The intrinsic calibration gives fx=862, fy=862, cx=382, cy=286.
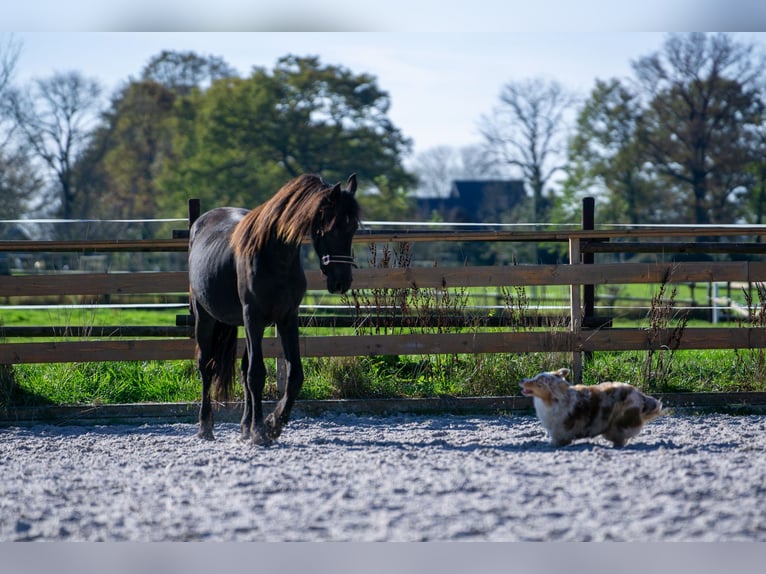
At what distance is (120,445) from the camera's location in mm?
5652

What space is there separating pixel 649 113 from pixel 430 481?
118 ft

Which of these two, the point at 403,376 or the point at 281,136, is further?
the point at 281,136

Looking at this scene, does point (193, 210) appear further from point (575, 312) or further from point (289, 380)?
point (575, 312)

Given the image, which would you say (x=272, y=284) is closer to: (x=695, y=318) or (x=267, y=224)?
(x=267, y=224)

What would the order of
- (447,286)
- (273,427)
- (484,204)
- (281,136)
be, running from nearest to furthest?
(273,427) → (447,286) → (281,136) → (484,204)

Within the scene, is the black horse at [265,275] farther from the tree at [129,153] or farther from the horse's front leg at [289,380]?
the tree at [129,153]

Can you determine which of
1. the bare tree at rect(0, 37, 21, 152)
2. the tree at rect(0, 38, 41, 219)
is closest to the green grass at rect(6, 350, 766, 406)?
the bare tree at rect(0, 37, 21, 152)

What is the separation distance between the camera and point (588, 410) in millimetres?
5059

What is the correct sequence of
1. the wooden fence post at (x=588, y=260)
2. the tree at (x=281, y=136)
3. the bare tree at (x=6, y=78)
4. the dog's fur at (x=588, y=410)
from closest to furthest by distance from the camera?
the dog's fur at (x=588, y=410)
the wooden fence post at (x=588, y=260)
the bare tree at (x=6, y=78)
the tree at (x=281, y=136)

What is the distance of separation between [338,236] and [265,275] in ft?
1.92

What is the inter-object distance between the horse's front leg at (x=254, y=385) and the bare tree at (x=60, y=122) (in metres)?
31.8

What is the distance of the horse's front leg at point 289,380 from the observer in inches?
216

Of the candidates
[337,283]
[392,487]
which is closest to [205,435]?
[337,283]

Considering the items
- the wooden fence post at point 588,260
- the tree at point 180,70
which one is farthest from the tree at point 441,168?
the wooden fence post at point 588,260
